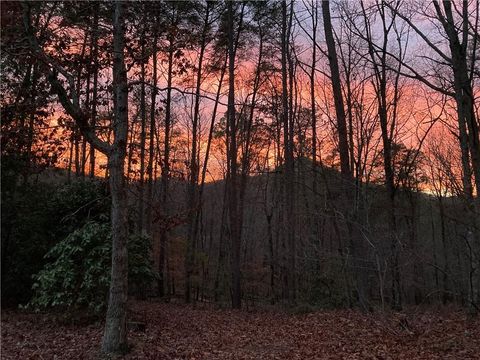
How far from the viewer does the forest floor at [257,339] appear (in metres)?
7.58

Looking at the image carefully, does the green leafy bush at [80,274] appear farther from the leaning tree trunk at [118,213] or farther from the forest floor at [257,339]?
the leaning tree trunk at [118,213]

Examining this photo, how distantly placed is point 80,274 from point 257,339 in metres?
4.32

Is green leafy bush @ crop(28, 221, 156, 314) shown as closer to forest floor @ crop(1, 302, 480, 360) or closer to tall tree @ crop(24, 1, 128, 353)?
forest floor @ crop(1, 302, 480, 360)

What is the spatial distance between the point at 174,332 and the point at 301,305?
7.09 meters

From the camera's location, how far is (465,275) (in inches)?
526

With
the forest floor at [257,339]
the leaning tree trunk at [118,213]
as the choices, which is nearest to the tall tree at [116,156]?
the leaning tree trunk at [118,213]

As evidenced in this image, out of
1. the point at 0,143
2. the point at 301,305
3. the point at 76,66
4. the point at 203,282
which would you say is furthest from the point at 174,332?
the point at 203,282

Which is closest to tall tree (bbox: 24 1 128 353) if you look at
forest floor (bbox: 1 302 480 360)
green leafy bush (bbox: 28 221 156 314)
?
forest floor (bbox: 1 302 480 360)

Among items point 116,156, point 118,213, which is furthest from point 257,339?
point 116,156

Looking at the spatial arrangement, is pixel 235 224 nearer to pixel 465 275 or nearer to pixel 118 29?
pixel 465 275

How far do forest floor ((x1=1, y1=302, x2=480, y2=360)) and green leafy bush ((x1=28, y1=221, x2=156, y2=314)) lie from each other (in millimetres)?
500

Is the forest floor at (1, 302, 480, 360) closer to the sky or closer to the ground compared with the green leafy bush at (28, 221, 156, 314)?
closer to the ground

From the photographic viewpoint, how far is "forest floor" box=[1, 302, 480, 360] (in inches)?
298

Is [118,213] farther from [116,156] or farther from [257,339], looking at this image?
[257,339]
